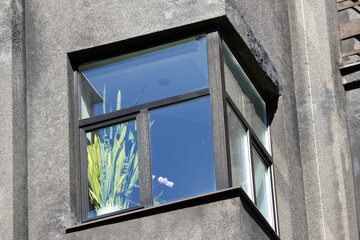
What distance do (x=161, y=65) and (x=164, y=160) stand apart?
1.04 metres

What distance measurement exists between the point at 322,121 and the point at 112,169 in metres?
3.07

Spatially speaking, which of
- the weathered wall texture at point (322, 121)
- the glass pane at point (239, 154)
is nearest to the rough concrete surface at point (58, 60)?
the glass pane at point (239, 154)

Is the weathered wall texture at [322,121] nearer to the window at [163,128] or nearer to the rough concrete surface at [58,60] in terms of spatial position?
the window at [163,128]

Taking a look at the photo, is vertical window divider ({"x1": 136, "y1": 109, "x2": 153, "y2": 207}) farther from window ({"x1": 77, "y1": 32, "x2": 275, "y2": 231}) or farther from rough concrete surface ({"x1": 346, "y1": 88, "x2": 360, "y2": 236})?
rough concrete surface ({"x1": 346, "y1": 88, "x2": 360, "y2": 236})

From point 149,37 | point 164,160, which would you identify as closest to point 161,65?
point 149,37

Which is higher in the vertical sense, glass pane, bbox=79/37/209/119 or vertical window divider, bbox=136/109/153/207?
glass pane, bbox=79/37/209/119

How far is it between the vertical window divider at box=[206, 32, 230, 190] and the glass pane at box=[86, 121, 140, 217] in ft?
2.72

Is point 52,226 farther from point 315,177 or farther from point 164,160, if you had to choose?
point 315,177

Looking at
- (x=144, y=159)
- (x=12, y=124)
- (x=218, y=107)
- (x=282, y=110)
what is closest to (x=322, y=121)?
(x=282, y=110)

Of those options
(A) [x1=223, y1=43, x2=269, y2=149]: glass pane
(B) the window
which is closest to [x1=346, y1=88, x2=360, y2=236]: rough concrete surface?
(A) [x1=223, y1=43, x2=269, y2=149]: glass pane

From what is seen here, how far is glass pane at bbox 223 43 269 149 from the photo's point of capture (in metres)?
10.0

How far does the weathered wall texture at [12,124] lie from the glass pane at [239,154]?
2020 millimetres

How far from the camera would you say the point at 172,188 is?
30.6 feet

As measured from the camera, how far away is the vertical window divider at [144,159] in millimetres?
9375
